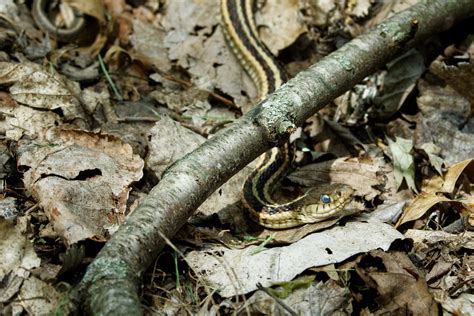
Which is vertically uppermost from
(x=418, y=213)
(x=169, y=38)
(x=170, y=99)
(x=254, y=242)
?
(x=169, y=38)

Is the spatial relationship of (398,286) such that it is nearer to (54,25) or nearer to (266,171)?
(266,171)

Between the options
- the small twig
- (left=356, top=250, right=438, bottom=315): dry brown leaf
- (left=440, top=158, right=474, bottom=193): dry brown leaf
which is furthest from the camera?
the small twig

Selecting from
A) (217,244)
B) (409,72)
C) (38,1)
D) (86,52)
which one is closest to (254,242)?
(217,244)

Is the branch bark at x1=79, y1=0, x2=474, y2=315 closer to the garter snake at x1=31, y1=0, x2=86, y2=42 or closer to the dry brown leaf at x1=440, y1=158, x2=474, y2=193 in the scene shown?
the dry brown leaf at x1=440, y1=158, x2=474, y2=193

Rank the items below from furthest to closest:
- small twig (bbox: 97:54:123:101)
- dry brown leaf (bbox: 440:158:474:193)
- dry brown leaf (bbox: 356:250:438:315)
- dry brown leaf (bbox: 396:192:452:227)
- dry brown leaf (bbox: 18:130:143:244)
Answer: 1. small twig (bbox: 97:54:123:101)
2. dry brown leaf (bbox: 440:158:474:193)
3. dry brown leaf (bbox: 396:192:452:227)
4. dry brown leaf (bbox: 18:130:143:244)
5. dry brown leaf (bbox: 356:250:438:315)

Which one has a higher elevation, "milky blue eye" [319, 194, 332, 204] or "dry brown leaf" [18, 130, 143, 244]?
"dry brown leaf" [18, 130, 143, 244]

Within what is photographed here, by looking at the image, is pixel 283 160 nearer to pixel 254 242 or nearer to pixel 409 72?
pixel 254 242

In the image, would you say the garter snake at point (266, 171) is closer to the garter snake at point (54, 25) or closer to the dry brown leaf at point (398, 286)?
the dry brown leaf at point (398, 286)

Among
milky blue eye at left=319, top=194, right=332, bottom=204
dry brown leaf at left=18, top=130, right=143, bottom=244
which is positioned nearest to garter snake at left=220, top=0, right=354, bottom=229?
milky blue eye at left=319, top=194, right=332, bottom=204
